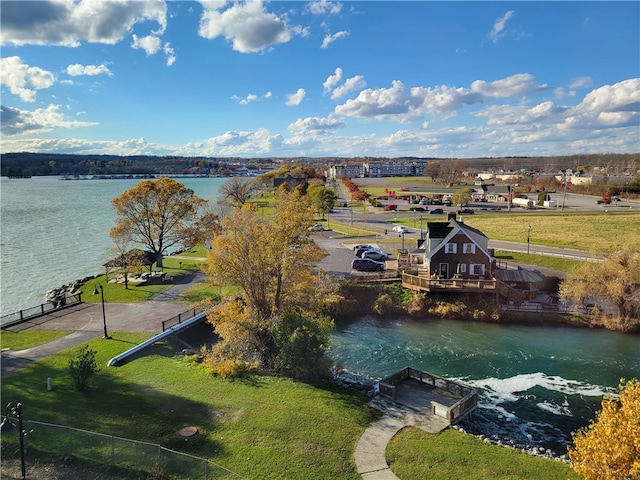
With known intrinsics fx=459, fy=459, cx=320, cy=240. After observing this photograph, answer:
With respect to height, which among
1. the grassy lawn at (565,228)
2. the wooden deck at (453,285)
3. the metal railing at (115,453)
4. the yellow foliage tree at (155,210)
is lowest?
the metal railing at (115,453)

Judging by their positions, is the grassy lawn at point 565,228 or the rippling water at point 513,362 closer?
the rippling water at point 513,362

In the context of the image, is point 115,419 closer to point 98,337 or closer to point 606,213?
point 98,337

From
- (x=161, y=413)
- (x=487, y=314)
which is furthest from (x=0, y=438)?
(x=487, y=314)

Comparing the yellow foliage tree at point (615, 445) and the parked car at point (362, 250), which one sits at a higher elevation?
the yellow foliage tree at point (615, 445)

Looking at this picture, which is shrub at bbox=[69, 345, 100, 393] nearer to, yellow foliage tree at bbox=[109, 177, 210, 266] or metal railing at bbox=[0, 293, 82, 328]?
metal railing at bbox=[0, 293, 82, 328]

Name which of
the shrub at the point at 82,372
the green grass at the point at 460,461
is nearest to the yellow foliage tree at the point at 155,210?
the shrub at the point at 82,372

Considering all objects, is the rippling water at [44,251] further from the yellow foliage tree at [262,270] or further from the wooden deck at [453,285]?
the wooden deck at [453,285]

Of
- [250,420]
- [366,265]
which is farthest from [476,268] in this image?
[250,420]

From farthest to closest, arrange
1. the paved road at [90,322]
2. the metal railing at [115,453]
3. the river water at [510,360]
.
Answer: the paved road at [90,322], the river water at [510,360], the metal railing at [115,453]

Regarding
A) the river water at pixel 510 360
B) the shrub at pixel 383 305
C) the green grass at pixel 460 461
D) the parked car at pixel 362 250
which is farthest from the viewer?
the parked car at pixel 362 250
